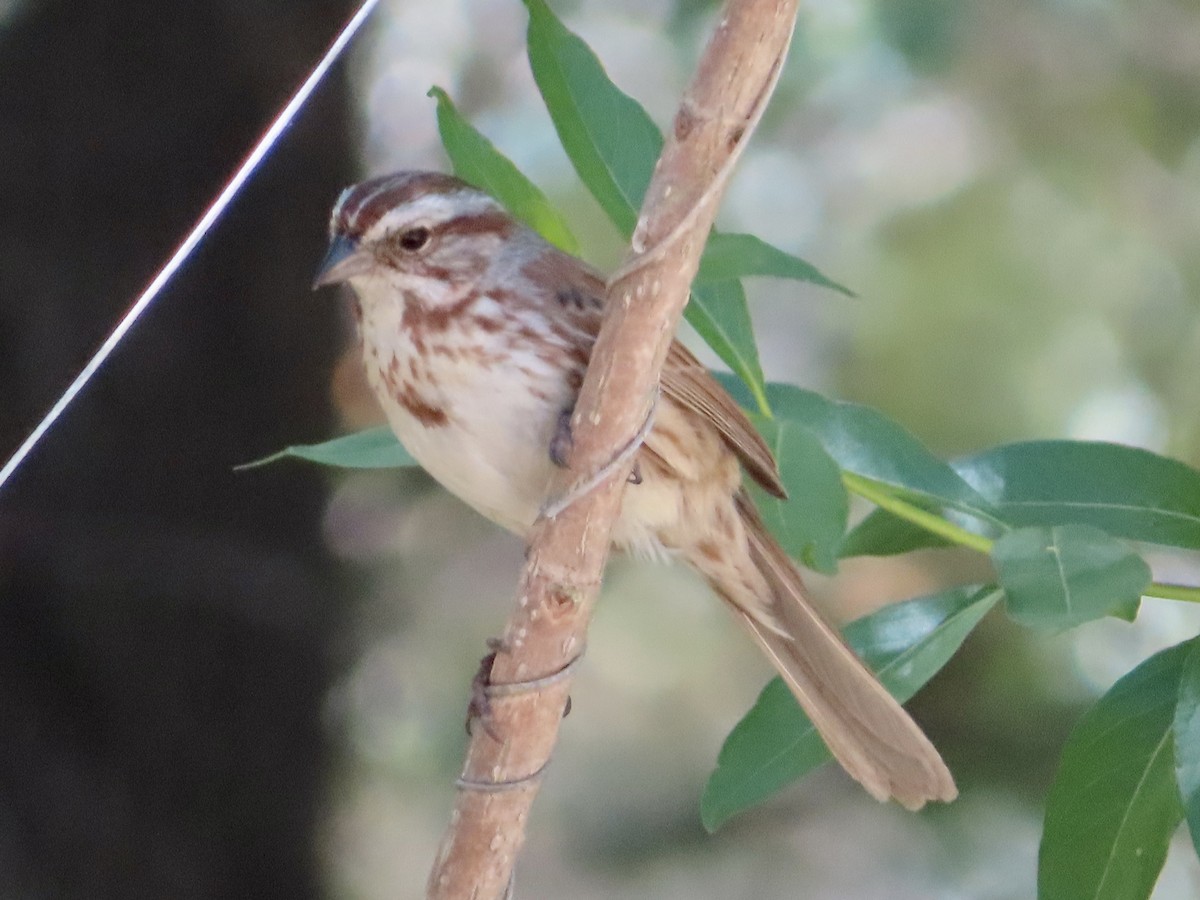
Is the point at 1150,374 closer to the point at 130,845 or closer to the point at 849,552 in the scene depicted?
the point at 849,552

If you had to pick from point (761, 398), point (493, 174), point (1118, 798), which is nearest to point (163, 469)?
point (493, 174)

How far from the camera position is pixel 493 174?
1.08 m

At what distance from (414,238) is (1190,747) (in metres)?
0.65

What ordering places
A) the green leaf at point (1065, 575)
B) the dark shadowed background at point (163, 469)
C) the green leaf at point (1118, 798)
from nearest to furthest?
the green leaf at point (1065, 575) → the green leaf at point (1118, 798) → the dark shadowed background at point (163, 469)

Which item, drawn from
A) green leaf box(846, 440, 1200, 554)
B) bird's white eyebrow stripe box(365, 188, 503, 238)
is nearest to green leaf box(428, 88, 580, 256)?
bird's white eyebrow stripe box(365, 188, 503, 238)

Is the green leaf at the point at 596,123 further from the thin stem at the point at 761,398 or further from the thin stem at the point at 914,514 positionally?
the thin stem at the point at 914,514

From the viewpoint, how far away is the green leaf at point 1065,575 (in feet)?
→ 2.69

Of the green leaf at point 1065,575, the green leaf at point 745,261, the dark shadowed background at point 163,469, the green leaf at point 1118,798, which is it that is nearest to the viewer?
the green leaf at point 1065,575

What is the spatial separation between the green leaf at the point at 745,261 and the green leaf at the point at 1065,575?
0.72 feet

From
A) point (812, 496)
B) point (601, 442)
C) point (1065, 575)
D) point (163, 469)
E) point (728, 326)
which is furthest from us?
point (163, 469)

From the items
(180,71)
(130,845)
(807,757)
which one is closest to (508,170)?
(807,757)

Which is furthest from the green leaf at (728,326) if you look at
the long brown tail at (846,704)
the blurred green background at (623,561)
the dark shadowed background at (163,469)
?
the dark shadowed background at (163,469)

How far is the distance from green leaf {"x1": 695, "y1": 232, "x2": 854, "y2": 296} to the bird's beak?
0.78 feet

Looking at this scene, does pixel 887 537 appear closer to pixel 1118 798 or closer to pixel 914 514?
pixel 914 514
